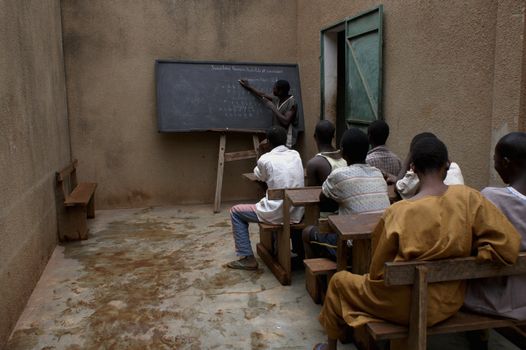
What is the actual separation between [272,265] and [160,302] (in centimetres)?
105

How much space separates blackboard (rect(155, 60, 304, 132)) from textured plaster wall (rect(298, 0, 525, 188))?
86.0 inches

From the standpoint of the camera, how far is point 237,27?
695 cm

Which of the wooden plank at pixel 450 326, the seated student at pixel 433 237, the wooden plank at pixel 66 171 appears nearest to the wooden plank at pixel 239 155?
the wooden plank at pixel 66 171

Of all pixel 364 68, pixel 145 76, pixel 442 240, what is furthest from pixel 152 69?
pixel 442 240

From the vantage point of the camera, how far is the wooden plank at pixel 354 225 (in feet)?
8.29

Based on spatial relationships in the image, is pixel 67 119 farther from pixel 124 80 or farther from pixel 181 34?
pixel 181 34

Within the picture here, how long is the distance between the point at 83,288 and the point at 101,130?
3.27 metres

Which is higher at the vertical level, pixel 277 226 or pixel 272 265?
pixel 277 226

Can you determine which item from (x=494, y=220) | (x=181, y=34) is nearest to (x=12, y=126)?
(x=494, y=220)

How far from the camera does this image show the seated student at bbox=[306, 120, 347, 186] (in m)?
3.65

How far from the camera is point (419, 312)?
79.8 inches

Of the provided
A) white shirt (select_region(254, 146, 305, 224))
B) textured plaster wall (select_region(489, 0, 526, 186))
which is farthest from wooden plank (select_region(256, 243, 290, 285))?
textured plaster wall (select_region(489, 0, 526, 186))

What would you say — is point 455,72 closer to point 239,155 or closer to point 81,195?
point 239,155

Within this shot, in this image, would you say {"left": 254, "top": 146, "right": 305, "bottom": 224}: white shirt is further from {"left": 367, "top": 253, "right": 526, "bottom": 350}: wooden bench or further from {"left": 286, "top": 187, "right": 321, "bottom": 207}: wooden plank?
{"left": 367, "top": 253, "right": 526, "bottom": 350}: wooden bench
